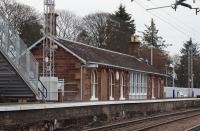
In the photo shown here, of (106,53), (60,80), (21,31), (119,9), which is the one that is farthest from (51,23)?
(119,9)

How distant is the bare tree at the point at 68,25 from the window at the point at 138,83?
32297 mm

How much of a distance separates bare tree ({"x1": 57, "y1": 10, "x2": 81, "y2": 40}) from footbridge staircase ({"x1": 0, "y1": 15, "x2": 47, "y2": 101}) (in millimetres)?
54067

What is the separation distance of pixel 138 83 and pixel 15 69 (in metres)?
27.2

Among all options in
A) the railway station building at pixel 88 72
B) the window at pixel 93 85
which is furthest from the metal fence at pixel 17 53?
the window at pixel 93 85

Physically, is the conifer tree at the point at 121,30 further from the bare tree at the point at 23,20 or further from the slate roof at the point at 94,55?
the slate roof at the point at 94,55

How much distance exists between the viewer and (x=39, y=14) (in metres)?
75.2

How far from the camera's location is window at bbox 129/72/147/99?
153ft

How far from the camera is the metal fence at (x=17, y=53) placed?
2120 cm

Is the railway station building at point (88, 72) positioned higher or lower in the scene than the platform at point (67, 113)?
higher

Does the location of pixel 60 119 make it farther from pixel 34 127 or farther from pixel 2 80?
pixel 2 80

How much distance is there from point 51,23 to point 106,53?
28.0 ft

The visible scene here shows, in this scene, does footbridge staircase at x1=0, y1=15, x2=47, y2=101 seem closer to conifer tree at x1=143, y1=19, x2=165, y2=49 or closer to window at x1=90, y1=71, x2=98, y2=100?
window at x1=90, y1=71, x2=98, y2=100

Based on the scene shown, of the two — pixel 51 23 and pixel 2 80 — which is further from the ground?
pixel 51 23

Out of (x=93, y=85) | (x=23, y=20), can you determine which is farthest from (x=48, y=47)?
(x=23, y=20)
